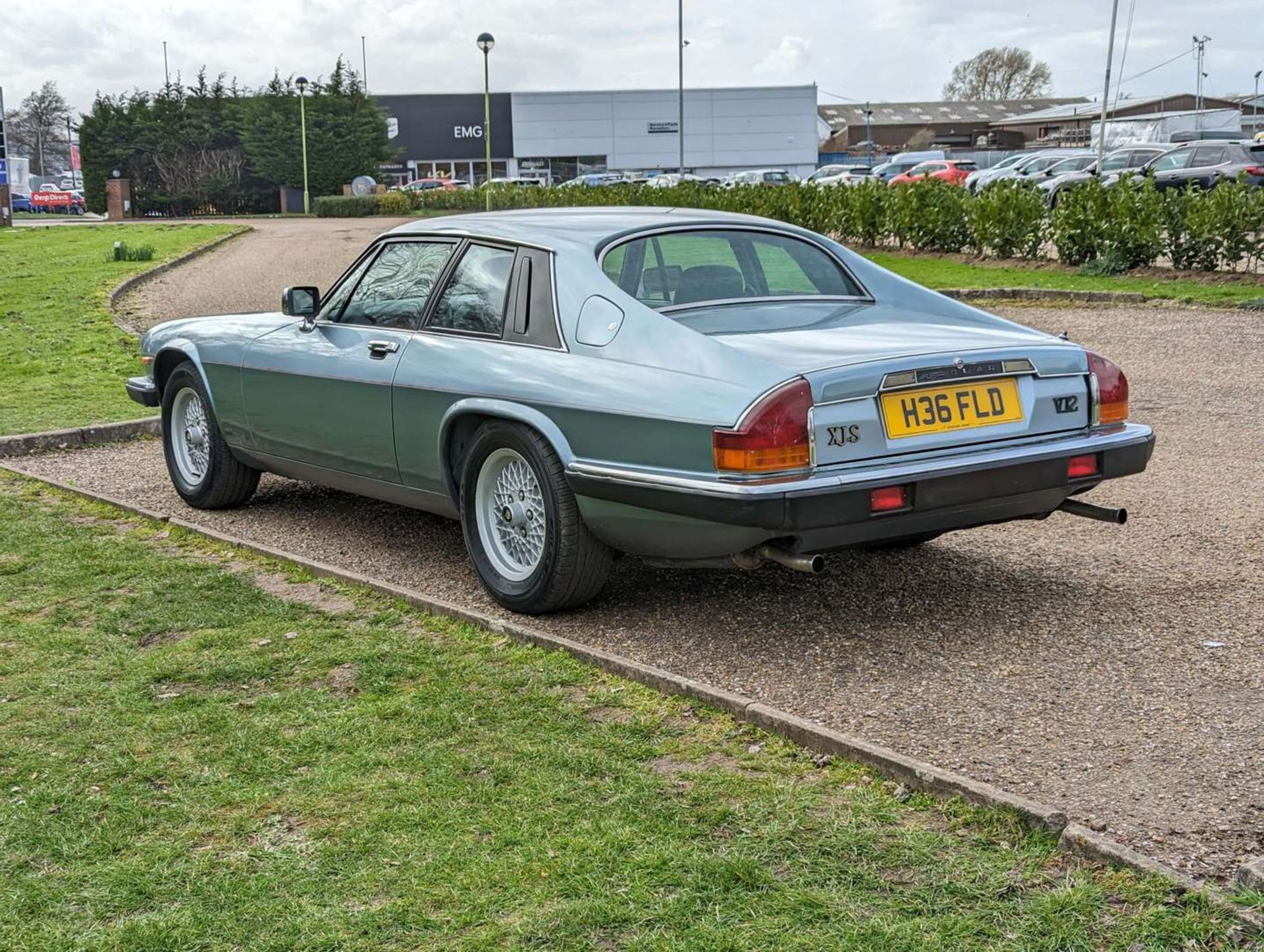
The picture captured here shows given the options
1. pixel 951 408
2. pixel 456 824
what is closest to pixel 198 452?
pixel 951 408

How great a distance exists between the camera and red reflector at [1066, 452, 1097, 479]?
4805 millimetres

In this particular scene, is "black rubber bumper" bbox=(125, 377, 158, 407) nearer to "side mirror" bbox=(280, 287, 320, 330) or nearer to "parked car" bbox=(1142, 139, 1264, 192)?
"side mirror" bbox=(280, 287, 320, 330)

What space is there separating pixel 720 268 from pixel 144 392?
382cm

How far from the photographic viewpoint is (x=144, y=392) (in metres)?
7.64

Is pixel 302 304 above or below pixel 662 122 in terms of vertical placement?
below

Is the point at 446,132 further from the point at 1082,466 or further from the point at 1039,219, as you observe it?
the point at 1082,466

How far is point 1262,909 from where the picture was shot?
278cm

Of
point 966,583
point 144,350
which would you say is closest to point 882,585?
point 966,583

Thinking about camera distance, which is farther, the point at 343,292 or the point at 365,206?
the point at 365,206

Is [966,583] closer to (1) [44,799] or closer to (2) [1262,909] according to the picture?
(2) [1262,909]

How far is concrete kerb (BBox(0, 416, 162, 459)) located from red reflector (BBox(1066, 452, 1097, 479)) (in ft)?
20.1

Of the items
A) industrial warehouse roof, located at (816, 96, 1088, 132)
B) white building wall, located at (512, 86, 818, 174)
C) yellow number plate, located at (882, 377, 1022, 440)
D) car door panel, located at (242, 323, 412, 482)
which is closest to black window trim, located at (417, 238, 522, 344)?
car door panel, located at (242, 323, 412, 482)

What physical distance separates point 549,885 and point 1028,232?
18609mm

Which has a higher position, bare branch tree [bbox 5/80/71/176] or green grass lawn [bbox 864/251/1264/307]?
bare branch tree [bbox 5/80/71/176]
